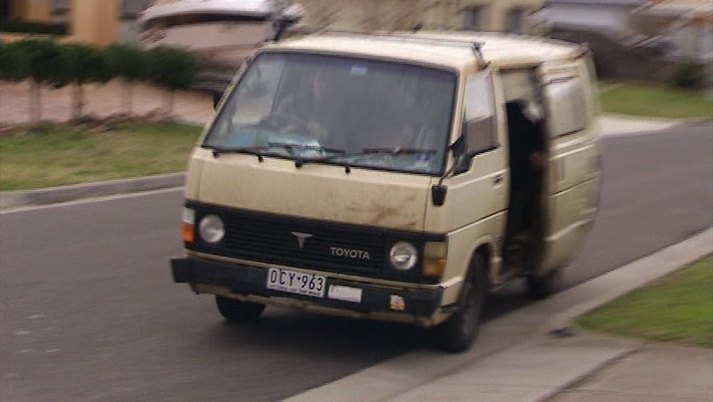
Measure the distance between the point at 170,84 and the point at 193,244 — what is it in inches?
526

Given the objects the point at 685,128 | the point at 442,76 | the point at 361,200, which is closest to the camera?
the point at 361,200

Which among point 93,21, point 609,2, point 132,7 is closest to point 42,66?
point 93,21

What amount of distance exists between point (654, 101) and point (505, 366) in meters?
30.0

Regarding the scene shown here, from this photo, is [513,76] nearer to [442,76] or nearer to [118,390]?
[442,76]

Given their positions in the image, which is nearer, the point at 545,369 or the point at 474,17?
the point at 545,369

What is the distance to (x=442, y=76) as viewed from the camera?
886 centimetres

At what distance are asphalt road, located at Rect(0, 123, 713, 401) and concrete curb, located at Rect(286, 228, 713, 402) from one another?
0.24m

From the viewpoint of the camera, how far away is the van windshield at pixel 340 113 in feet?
28.1

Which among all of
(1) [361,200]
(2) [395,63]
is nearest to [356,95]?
(2) [395,63]

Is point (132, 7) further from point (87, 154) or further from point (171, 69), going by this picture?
point (87, 154)

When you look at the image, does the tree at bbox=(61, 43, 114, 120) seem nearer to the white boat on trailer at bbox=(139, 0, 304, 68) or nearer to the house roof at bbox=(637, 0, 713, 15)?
the white boat on trailer at bbox=(139, 0, 304, 68)

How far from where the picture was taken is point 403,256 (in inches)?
324

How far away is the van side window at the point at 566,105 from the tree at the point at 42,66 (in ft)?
33.1

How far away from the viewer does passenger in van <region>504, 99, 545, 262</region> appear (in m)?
10.1
